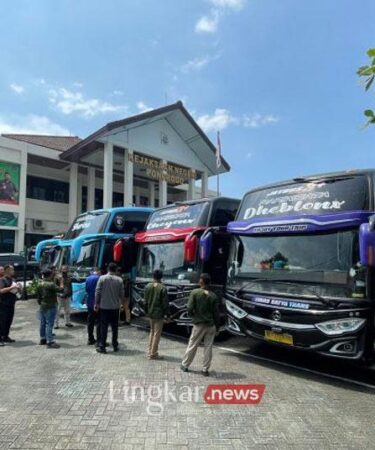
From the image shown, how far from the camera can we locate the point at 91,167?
29359mm

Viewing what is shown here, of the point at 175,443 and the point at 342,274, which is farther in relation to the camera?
the point at 342,274

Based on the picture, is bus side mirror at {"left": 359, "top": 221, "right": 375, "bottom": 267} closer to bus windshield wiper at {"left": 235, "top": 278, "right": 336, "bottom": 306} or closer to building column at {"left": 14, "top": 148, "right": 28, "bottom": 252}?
bus windshield wiper at {"left": 235, "top": 278, "right": 336, "bottom": 306}

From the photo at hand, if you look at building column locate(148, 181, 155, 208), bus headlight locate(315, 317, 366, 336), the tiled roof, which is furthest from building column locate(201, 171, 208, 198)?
bus headlight locate(315, 317, 366, 336)

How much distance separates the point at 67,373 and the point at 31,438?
89.9 inches

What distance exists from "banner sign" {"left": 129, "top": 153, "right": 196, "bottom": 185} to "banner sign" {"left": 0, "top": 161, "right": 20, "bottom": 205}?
6986mm

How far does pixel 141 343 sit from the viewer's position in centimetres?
885

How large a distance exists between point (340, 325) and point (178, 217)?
5.00 meters

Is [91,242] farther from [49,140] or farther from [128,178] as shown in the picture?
[49,140]

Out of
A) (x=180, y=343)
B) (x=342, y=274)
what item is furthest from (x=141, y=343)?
(x=342, y=274)

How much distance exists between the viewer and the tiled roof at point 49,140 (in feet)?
91.7

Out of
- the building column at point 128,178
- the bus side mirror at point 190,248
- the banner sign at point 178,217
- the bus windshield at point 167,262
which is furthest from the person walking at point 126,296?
the building column at point 128,178

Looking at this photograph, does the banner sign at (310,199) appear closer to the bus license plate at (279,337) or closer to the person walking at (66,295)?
the bus license plate at (279,337)

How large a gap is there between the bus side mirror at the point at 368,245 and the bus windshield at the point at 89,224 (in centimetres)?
809

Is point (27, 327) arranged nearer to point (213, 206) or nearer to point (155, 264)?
point (155, 264)
